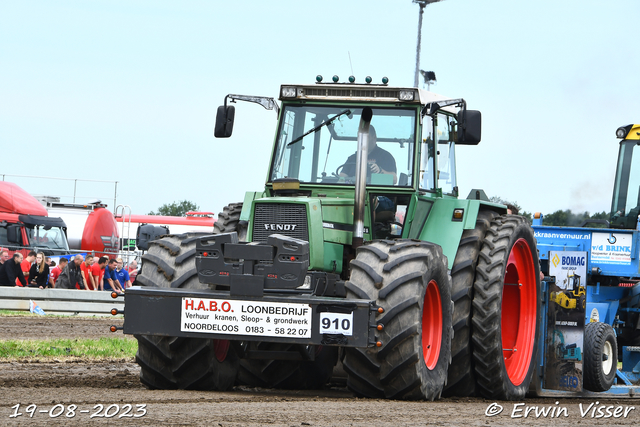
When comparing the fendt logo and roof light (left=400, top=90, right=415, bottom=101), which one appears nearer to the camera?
the fendt logo

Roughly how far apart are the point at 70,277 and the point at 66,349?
393 inches

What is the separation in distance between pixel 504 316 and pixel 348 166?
2783mm

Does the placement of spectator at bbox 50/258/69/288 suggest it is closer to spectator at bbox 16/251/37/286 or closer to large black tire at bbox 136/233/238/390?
spectator at bbox 16/251/37/286

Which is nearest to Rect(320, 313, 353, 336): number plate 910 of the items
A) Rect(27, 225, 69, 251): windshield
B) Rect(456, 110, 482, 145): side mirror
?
Rect(456, 110, 482, 145): side mirror

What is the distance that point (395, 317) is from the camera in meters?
7.22

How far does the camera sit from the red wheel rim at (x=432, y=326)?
7855 millimetres

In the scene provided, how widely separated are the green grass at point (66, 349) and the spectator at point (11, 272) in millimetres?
8029

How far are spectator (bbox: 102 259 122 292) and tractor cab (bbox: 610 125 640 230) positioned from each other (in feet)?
40.0

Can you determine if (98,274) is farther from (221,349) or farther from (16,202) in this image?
(221,349)

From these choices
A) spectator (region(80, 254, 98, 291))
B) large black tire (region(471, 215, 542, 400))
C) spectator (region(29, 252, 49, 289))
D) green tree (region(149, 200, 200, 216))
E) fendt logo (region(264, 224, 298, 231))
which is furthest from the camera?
green tree (region(149, 200, 200, 216))

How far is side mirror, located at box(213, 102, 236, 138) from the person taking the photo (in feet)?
29.3

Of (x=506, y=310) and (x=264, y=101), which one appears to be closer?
(x=264, y=101)

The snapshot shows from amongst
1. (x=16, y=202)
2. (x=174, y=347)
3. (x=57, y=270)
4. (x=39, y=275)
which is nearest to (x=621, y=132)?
(x=174, y=347)

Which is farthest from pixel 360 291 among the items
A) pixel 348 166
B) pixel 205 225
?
pixel 205 225
